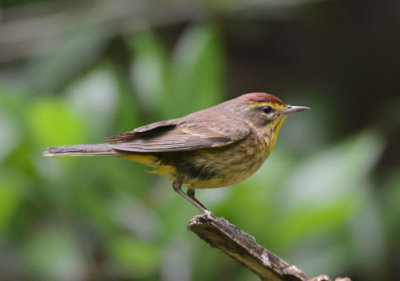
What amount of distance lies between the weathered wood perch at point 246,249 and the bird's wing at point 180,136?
487mm

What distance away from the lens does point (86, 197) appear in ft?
15.2

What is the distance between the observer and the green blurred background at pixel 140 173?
15.4ft

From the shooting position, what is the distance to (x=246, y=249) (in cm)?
308

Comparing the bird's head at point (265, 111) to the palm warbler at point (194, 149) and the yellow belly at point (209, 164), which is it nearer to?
the palm warbler at point (194, 149)

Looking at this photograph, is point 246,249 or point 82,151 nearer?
point 246,249

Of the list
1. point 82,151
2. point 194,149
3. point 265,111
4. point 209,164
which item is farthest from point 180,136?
point 265,111

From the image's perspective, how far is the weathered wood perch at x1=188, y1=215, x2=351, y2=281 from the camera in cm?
305

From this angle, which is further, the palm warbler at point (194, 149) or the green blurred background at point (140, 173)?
the green blurred background at point (140, 173)

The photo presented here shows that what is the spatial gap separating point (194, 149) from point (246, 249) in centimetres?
67

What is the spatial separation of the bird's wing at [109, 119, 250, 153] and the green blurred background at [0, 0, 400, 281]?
3.23 ft

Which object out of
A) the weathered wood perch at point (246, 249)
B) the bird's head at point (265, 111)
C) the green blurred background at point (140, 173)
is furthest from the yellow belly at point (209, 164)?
the green blurred background at point (140, 173)

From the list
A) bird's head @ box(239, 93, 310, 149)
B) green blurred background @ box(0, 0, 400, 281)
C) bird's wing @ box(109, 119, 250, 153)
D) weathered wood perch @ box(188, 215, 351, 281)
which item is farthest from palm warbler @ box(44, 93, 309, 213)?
green blurred background @ box(0, 0, 400, 281)

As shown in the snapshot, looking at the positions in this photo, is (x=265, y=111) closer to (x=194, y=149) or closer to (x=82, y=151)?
(x=194, y=149)

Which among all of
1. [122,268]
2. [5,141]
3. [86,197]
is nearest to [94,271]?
[122,268]
